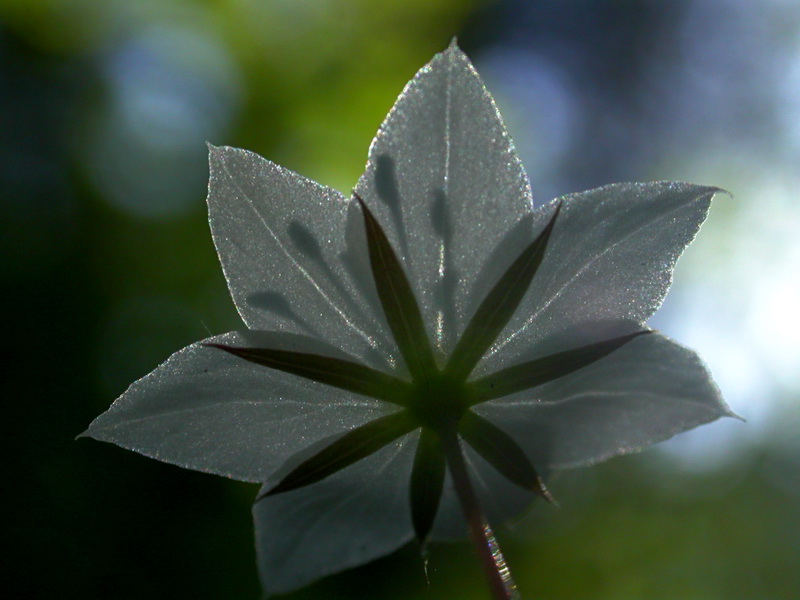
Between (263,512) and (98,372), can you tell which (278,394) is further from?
(98,372)

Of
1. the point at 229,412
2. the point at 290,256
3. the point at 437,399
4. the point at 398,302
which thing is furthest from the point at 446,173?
the point at 229,412

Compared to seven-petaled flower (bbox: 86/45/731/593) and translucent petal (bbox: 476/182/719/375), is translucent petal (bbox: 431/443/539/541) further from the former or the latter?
translucent petal (bbox: 476/182/719/375)

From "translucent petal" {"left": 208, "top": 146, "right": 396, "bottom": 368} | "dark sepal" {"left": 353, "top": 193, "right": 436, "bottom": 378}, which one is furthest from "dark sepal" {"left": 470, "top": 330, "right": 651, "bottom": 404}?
"translucent petal" {"left": 208, "top": 146, "right": 396, "bottom": 368}

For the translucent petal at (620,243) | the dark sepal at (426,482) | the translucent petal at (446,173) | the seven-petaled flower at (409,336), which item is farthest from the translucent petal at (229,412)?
the translucent petal at (620,243)

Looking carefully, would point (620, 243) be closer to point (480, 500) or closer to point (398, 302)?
point (398, 302)

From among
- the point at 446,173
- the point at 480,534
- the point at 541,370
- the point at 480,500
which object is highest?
the point at 446,173

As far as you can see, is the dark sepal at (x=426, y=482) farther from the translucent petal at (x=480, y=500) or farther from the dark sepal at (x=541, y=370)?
the dark sepal at (x=541, y=370)
